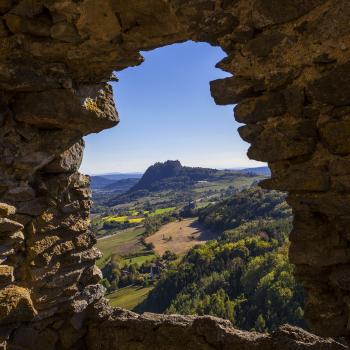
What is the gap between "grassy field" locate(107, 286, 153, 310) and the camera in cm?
6544

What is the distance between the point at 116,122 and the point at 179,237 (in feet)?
323

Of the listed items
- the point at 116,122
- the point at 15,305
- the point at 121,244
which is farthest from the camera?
the point at 121,244

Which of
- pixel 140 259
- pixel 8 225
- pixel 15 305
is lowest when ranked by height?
pixel 140 259

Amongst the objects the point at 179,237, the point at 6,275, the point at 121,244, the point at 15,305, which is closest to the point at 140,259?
the point at 179,237

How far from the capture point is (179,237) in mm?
103875

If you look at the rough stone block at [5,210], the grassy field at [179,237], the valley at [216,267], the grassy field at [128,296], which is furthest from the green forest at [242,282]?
the rough stone block at [5,210]

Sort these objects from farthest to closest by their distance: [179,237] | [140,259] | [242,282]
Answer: [179,237] < [140,259] < [242,282]

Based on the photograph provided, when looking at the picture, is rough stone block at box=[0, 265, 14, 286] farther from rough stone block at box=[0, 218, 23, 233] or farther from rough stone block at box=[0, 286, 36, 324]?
rough stone block at box=[0, 218, 23, 233]

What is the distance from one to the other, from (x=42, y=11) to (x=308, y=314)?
4.92m

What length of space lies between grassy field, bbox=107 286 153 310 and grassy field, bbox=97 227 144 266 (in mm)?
21026

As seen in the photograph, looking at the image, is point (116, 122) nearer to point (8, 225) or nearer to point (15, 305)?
point (8, 225)

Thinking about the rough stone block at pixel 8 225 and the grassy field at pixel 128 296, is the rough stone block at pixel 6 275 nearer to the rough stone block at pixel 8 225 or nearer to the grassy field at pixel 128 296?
the rough stone block at pixel 8 225

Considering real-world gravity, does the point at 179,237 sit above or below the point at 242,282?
above

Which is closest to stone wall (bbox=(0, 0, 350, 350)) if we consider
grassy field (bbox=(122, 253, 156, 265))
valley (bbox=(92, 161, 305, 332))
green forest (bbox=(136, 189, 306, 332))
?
valley (bbox=(92, 161, 305, 332))
